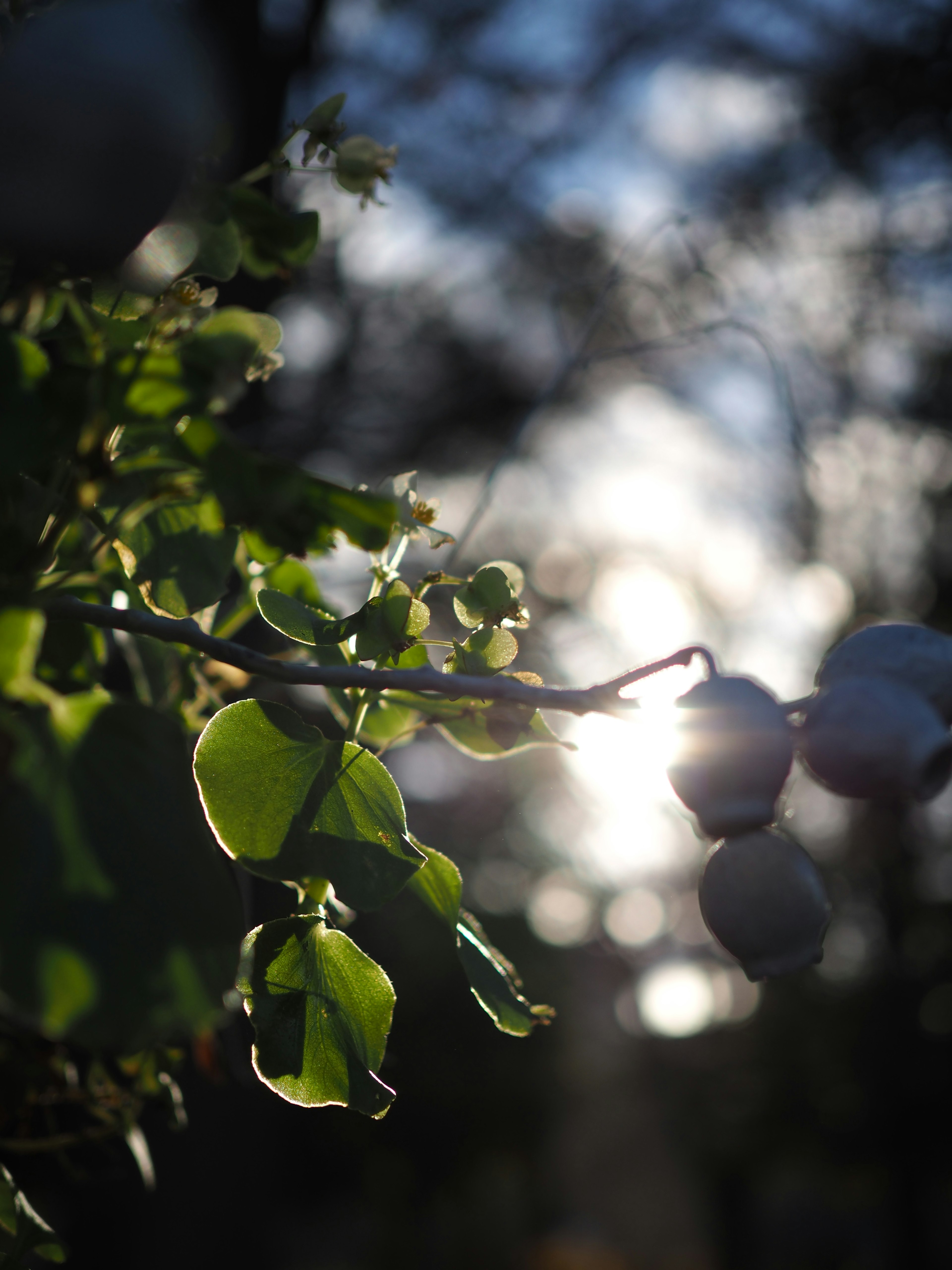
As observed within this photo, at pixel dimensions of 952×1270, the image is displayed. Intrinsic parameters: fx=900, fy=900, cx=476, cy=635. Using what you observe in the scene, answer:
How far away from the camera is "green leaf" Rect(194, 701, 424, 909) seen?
0.38m

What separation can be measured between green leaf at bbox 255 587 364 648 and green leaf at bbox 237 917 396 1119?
0.45 feet

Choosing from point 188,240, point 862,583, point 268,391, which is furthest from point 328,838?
point 862,583

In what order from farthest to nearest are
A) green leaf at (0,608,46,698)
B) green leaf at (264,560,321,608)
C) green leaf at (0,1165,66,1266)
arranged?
green leaf at (264,560,321,608) → green leaf at (0,1165,66,1266) → green leaf at (0,608,46,698)

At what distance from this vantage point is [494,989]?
469 millimetres

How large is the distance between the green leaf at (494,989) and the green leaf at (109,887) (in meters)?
0.19

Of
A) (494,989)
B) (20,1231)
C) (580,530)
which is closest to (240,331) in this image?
(494,989)

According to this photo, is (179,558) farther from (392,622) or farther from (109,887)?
(109,887)

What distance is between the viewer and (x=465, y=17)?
9.30ft

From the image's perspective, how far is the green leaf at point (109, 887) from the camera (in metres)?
0.25

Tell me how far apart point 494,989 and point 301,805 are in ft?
0.50

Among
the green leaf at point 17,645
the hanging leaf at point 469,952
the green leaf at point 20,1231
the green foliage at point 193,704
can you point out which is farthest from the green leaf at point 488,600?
the green leaf at point 20,1231

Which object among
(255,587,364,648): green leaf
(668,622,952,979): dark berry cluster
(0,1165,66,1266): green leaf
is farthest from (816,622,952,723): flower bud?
(0,1165,66,1266): green leaf

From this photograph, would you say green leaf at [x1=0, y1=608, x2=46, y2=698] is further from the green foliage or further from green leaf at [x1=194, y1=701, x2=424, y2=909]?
green leaf at [x1=194, y1=701, x2=424, y2=909]

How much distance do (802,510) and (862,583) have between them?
1032 mm
